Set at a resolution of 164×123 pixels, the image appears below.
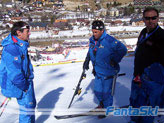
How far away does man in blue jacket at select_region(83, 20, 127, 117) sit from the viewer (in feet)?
7.35

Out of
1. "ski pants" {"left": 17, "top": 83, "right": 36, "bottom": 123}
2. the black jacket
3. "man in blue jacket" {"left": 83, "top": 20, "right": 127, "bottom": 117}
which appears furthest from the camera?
"man in blue jacket" {"left": 83, "top": 20, "right": 127, "bottom": 117}

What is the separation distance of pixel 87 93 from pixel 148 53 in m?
1.71

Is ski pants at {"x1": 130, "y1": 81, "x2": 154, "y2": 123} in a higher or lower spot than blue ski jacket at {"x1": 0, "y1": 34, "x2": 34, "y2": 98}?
lower

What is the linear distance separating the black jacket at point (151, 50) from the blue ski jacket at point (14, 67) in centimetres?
119

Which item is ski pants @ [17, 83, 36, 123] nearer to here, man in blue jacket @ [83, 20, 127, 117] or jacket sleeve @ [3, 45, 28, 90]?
jacket sleeve @ [3, 45, 28, 90]

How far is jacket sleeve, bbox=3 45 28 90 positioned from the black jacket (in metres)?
1.21

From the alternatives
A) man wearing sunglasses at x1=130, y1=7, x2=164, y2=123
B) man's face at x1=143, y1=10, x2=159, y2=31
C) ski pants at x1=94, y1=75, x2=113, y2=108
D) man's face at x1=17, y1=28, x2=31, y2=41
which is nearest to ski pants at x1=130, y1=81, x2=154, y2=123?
man wearing sunglasses at x1=130, y1=7, x2=164, y2=123

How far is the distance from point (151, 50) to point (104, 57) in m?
0.64

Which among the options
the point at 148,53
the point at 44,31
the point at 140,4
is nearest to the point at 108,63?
the point at 148,53

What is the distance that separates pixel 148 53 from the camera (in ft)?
5.85

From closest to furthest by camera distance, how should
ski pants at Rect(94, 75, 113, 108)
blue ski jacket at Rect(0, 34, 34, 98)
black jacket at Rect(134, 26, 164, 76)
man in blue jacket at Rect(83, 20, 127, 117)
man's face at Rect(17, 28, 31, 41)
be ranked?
black jacket at Rect(134, 26, 164, 76) → blue ski jacket at Rect(0, 34, 34, 98) → man's face at Rect(17, 28, 31, 41) → man in blue jacket at Rect(83, 20, 127, 117) → ski pants at Rect(94, 75, 113, 108)

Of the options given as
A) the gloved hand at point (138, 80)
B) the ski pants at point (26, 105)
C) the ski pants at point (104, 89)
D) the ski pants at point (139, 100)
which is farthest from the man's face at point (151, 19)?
the ski pants at point (26, 105)

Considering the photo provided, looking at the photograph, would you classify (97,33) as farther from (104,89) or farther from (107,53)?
(104,89)

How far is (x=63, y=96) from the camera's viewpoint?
3197mm
